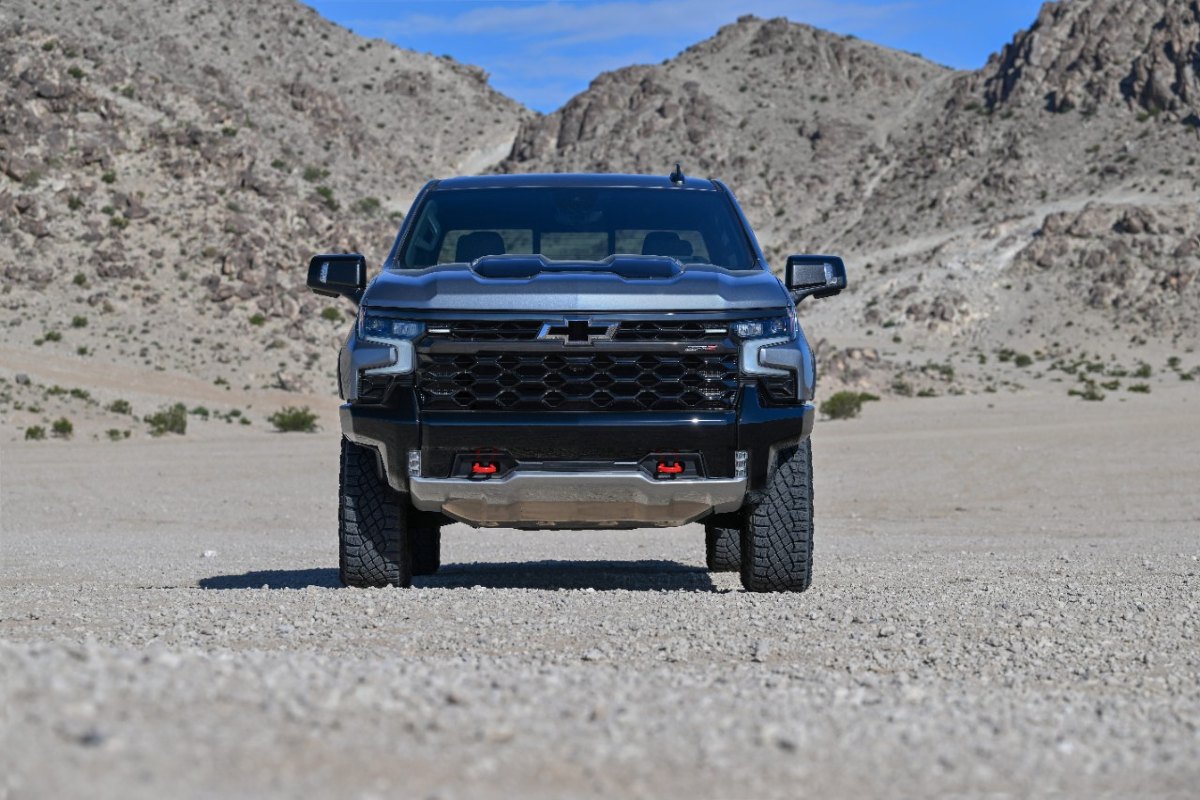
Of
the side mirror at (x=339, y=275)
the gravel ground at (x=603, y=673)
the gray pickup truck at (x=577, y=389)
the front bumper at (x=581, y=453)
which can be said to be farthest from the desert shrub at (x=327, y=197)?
the front bumper at (x=581, y=453)

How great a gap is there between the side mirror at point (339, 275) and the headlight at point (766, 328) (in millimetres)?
2387

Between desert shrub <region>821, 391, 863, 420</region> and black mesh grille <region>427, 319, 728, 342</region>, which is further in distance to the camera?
desert shrub <region>821, 391, 863, 420</region>

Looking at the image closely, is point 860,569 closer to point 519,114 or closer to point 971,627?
point 971,627

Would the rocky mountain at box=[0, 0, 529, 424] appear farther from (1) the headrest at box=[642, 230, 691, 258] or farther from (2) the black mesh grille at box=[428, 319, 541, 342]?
(2) the black mesh grille at box=[428, 319, 541, 342]

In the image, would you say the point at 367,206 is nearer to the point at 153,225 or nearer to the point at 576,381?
the point at 153,225

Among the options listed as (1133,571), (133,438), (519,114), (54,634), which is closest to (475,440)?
(54,634)

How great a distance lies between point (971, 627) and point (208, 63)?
9520 centimetres

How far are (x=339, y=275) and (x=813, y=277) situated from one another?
9.20ft

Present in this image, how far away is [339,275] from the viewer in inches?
358

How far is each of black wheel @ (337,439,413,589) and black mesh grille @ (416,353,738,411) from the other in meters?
1.06

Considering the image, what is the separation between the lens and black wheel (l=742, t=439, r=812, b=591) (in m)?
8.70

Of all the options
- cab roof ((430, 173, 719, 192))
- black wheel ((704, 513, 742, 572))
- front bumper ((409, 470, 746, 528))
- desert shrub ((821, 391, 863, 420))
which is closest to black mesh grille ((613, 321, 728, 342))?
front bumper ((409, 470, 746, 528))

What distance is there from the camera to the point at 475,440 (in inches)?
311

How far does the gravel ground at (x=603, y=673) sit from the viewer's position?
3748 millimetres
